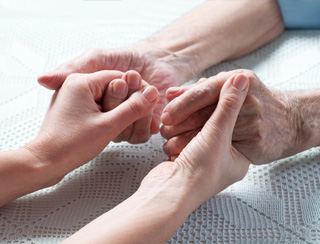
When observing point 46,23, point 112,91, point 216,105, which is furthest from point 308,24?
point 46,23

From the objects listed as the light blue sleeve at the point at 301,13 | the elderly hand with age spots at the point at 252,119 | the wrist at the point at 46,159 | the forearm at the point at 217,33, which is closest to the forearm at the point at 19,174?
the wrist at the point at 46,159

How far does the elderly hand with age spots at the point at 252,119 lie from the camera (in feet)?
3.00

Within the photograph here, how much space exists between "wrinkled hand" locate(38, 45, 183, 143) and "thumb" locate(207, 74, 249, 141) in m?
0.19

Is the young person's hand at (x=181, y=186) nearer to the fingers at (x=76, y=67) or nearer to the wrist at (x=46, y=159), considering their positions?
the wrist at (x=46, y=159)

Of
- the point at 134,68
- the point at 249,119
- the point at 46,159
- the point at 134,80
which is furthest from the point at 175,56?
the point at 46,159

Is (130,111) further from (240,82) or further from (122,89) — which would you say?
(240,82)

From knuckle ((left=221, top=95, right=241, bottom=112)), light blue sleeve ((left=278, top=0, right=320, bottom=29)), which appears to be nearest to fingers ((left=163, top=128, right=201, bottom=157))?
knuckle ((left=221, top=95, right=241, bottom=112))

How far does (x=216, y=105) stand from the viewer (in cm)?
93

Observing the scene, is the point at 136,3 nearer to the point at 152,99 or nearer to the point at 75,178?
the point at 152,99

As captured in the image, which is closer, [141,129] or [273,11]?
[141,129]

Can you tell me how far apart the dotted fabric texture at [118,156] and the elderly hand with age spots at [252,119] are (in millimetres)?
Result: 54

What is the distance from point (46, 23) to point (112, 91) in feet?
1.77

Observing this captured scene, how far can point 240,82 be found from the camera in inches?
34.4

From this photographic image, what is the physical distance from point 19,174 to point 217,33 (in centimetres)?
67
